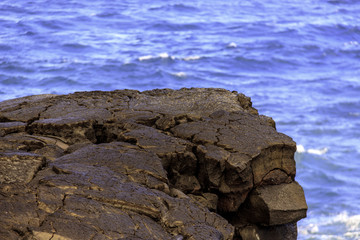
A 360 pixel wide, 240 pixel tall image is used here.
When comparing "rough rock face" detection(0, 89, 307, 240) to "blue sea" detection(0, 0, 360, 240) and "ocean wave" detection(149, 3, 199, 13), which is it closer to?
"blue sea" detection(0, 0, 360, 240)

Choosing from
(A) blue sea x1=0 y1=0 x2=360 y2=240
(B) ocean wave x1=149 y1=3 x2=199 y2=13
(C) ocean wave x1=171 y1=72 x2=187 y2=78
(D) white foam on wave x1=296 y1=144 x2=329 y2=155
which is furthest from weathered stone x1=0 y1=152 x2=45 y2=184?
(B) ocean wave x1=149 y1=3 x2=199 y2=13

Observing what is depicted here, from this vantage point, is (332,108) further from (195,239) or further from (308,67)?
(195,239)

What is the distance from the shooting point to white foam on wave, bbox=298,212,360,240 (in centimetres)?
858

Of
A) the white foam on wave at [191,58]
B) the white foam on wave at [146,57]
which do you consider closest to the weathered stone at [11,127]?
the white foam on wave at [146,57]

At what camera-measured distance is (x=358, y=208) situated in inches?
391

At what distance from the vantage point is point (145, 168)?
3307mm

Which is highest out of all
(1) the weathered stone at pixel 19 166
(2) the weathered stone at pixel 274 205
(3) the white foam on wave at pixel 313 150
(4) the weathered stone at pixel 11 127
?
(1) the weathered stone at pixel 19 166

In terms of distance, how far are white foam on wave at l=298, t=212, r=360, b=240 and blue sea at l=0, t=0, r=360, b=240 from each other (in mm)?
20

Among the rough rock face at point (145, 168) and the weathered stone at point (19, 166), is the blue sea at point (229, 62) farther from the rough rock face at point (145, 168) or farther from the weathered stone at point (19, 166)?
the weathered stone at point (19, 166)

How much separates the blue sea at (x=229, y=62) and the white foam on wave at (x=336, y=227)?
0.06ft

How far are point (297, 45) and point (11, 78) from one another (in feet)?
30.7

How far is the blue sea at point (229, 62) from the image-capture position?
11.6 metres

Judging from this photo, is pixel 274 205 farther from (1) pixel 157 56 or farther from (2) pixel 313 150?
(1) pixel 157 56

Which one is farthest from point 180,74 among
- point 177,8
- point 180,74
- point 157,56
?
point 177,8
